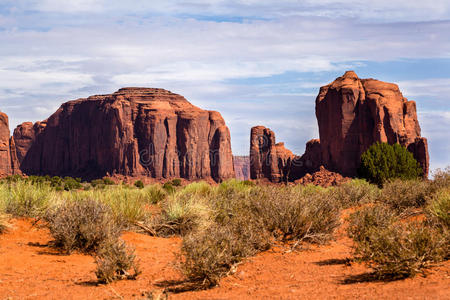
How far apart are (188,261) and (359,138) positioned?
6348 centimetres

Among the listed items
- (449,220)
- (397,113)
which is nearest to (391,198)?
(449,220)

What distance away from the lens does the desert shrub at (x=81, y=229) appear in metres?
10.4

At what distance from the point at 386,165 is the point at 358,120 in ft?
84.6

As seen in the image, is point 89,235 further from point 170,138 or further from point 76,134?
point 76,134

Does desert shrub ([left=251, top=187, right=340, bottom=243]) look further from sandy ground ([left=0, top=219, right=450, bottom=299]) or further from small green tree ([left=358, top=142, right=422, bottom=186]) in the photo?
small green tree ([left=358, top=142, right=422, bottom=186])

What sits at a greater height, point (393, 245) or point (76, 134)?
point (76, 134)

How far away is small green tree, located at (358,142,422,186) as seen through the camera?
4284 cm

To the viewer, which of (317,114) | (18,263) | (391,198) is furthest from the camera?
(317,114)

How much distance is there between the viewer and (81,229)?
34.0 ft

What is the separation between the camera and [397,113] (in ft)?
216

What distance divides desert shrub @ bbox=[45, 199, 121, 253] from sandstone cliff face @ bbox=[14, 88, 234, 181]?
88.7 m

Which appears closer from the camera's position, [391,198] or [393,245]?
[393,245]

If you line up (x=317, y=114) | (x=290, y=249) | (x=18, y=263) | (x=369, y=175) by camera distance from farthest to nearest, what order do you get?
(x=317, y=114), (x=369, y=175), (x=290, y=249), (x=18, y=263)

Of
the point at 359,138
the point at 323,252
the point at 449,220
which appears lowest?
the point at 323,252
